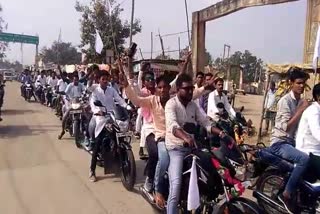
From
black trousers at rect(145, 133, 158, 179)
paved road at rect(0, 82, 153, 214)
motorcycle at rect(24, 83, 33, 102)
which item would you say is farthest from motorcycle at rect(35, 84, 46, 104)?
black trousers at rect(145, 133, 158, 179)

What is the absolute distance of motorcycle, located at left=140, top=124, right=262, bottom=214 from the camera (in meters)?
3.79

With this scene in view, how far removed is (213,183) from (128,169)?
247cm

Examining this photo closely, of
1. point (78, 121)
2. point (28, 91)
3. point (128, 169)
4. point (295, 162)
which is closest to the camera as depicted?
point (295, 162)

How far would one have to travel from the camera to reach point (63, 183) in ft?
21.9

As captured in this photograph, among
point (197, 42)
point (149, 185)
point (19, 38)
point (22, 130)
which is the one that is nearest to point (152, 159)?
point (149, 185)

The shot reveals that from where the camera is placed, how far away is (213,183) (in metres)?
4.08

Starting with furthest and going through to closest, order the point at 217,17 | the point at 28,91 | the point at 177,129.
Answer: the point at 28,91 < the point at 217,17 < the point at 177,129

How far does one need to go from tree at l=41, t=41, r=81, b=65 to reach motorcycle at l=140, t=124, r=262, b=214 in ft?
196

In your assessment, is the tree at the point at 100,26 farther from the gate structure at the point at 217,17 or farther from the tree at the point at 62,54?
the tree at the point at 62,54

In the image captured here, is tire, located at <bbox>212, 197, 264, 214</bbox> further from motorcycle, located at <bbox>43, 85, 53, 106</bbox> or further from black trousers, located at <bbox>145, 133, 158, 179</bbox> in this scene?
motorcycle, located at <bbox>43, 85, 53, 106</bbox>

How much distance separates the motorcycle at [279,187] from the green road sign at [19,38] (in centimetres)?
5320

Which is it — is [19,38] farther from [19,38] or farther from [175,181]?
[175,181]

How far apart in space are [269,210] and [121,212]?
1.85m

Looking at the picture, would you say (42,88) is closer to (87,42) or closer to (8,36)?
(87,42)
